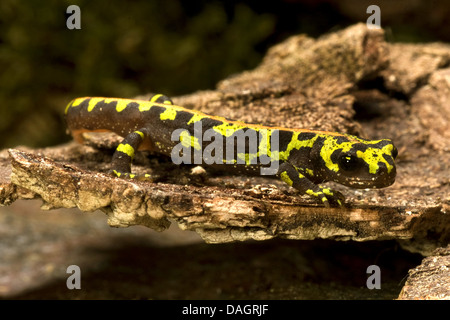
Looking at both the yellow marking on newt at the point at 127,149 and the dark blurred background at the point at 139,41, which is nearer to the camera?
the yellow marking on newt at the point at 127,149

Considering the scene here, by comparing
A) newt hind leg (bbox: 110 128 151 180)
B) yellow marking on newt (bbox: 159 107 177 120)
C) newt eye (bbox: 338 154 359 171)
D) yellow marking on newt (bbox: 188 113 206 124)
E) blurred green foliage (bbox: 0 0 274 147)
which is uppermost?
blurred green foliage (bbox: 0 0 274 147)

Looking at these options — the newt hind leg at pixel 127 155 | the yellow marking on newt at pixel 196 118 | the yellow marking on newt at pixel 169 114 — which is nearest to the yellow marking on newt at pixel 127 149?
the newt hind leg at pixel 127 155

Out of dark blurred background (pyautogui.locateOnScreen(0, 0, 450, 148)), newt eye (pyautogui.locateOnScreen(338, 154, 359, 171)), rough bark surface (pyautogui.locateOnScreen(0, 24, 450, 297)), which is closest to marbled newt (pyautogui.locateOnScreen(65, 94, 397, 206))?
newt eye (pyautogui.locateOnScreen(338, 154, 359, 171))

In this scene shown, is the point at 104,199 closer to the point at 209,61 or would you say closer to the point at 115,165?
the point at 115,165

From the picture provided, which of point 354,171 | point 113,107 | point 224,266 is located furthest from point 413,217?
point 113,107

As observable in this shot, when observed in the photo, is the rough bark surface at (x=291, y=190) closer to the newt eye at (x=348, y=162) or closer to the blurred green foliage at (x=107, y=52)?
the newt eye at (x=348, y=162)

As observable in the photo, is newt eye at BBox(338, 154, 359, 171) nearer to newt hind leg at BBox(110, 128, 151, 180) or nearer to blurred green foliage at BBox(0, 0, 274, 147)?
newt hind leg at BBox(110, 128, 151, 180)
